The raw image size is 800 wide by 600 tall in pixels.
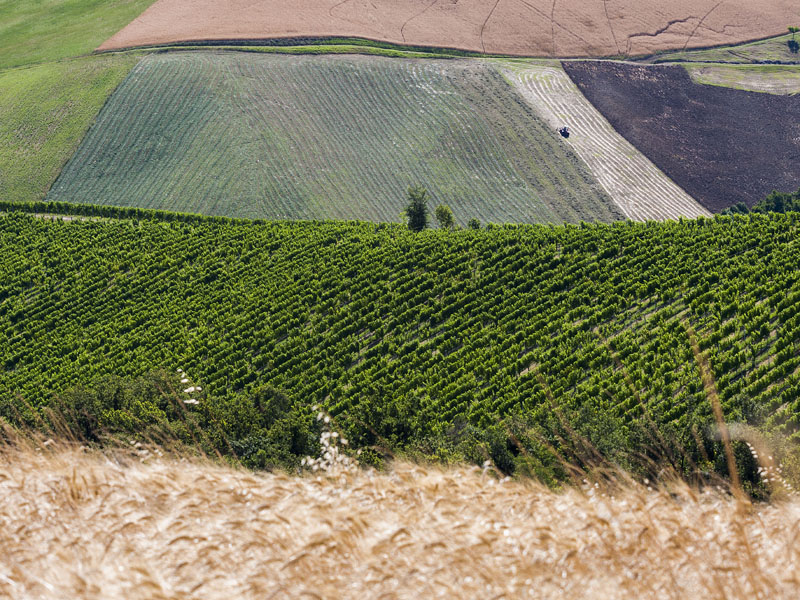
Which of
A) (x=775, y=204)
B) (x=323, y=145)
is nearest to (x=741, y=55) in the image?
(x=775, y=204)

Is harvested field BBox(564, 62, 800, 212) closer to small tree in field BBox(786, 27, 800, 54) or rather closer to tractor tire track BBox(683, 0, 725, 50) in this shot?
tractor tire track BBox(683, 0, 725, 50)

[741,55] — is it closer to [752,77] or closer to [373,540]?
[752,77]

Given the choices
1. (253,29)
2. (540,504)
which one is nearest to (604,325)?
(540,504)

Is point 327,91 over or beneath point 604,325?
over

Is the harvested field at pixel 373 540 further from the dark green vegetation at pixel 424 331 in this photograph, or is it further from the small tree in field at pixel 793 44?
the small tree in field at pixel 793 44

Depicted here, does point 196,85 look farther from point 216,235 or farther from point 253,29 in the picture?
point 216,235

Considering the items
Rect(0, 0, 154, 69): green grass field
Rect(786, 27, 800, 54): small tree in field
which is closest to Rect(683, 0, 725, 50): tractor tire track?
Rect(786, 27, 800, 54): small tree in field
